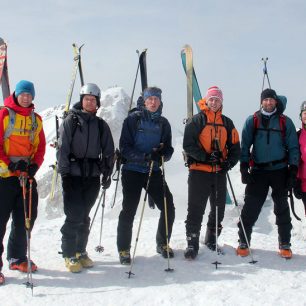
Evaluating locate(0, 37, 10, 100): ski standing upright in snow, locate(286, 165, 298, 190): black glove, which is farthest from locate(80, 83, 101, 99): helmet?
locate(0, 37, 10, 100): ski standing upright in snow

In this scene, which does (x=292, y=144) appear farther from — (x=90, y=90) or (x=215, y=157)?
(x=90, y=90)

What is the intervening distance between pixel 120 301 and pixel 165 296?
1.82 ft

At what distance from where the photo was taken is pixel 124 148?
18.6ft

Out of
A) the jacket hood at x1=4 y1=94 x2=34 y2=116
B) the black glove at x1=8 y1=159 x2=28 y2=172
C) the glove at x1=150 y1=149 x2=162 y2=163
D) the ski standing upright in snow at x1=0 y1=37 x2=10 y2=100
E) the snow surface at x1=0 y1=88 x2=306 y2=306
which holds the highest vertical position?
the ski standing upright in snow at x1=0 y1=37 x2=10 y2=100

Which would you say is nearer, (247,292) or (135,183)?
(247,292)

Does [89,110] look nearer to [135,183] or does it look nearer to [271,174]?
[135,183]

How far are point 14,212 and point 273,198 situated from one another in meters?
4.06

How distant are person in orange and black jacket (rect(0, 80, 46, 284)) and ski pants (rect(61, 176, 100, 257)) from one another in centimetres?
48

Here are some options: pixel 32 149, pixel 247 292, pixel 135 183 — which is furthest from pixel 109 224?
pixel 247 292

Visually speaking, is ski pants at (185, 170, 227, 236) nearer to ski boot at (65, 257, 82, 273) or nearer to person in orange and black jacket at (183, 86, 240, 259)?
person in orange and black jacket at (183, 86, 240, 259)

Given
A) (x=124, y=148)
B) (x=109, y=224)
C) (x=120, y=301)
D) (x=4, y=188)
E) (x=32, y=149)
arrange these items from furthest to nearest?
(x=109, y=224) < (x=124, y=148) < (x=32, y=149) < (x=4, y=188) < (x=120, y=301)

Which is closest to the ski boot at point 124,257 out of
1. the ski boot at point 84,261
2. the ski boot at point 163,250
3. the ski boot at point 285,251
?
the ski boot at point 84,261

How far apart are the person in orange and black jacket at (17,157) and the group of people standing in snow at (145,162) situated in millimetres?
14

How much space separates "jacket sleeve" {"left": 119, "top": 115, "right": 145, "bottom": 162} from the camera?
564 centimetres
